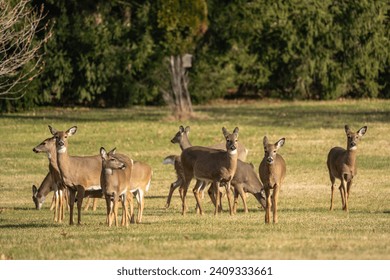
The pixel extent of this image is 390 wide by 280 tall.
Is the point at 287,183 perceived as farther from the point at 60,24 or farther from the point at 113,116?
the point at 60,24

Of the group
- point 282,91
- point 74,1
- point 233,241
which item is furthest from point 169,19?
point 233,241

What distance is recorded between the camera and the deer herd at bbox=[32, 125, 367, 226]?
57.1 feet

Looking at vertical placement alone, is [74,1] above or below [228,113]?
above

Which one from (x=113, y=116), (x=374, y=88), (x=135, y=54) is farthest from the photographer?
(x=374, y=88)

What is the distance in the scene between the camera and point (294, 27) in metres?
45.9

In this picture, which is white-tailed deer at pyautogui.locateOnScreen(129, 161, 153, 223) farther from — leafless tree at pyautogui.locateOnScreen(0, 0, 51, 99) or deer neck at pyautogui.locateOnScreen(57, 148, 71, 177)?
leafless tree at pyautogui.locateOnScreen(0, 0, 51, 99)

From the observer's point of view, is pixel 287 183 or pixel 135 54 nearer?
pixel 287 183

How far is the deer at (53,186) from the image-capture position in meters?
18.8

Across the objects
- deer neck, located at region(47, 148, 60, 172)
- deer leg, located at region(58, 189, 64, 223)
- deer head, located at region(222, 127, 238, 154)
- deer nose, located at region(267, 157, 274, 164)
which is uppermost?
deer head, located at region(222, 127, 238, 154)

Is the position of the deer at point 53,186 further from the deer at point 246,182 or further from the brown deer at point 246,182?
the brown deer at point 246,182

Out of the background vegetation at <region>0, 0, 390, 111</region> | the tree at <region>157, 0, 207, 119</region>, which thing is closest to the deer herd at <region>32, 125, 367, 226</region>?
the tree at <region>157, 0, 207, 119</region>

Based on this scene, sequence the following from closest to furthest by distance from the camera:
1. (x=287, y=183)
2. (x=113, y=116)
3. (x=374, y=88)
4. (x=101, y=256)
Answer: (x=101, y=256) < (x=287, y=183) < (x=113, y=116) < (x=374, y=88)

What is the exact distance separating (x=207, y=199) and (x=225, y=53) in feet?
74.6

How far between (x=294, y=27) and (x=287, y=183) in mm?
21153
